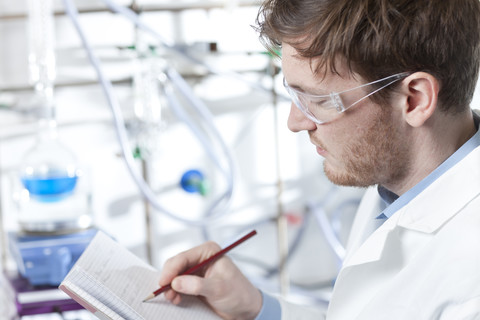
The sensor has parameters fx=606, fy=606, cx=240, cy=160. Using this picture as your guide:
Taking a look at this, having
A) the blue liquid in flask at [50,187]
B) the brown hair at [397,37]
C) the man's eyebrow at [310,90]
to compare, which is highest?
the brown hair at [397,37]

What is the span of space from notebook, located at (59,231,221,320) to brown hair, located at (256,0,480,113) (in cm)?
52

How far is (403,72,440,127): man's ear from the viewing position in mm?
971

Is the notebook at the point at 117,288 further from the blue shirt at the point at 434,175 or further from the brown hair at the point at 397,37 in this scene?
the brown hair at the point at 397,37

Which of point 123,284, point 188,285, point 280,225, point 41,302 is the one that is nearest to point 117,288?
point 123,284

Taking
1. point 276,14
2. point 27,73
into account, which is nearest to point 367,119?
point 276,14

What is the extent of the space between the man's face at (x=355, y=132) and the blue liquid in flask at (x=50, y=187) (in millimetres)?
1021

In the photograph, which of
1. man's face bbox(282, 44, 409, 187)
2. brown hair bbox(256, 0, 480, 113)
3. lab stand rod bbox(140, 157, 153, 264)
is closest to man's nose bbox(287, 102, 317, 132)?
man's face bbox(282, 44, 409, 187)

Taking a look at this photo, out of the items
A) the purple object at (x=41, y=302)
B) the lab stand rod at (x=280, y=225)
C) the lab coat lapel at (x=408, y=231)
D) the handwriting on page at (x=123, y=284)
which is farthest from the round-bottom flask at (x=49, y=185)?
the lab coat lapel at (x=408, y=231)

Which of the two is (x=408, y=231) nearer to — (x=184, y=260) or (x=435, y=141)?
(x=435, y=141)

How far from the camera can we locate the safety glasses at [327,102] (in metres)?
1.00

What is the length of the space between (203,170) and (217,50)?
0.48 metres

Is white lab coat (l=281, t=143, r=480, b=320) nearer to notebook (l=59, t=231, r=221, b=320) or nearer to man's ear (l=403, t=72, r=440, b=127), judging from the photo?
man's ear (l=403, t=72, r=440, b=127)

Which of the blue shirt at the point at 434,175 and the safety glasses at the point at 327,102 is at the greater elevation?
the safety glasses at the point at 327,102

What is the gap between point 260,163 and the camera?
249cm
